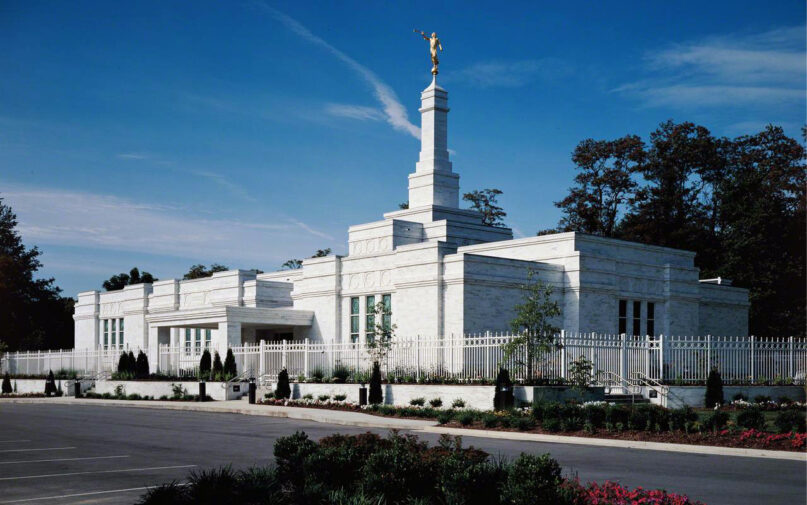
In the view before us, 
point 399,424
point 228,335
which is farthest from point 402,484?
point 228,335

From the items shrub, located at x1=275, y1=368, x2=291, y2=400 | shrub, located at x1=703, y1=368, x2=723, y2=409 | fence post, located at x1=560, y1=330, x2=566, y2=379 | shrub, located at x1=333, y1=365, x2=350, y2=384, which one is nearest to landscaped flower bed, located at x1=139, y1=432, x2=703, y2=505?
fence post, located at x1=560, y1=330, x2=566, y2=379

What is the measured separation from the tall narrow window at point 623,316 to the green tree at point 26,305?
173ft

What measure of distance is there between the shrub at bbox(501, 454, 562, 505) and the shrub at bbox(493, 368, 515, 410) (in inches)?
722

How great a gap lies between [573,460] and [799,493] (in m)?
4.88

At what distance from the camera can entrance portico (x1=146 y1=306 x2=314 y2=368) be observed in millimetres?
45594

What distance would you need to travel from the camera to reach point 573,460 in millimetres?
17625

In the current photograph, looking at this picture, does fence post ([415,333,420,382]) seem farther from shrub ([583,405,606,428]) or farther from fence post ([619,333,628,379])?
shrub ([583,405,606,428])

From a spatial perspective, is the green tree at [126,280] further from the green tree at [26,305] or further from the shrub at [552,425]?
the shrub at [552,425]

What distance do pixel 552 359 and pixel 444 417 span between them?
6.77 metres

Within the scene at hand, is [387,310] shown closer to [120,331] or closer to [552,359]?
[552,359]

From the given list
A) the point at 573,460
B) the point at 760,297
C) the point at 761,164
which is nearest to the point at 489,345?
the point at 573,460

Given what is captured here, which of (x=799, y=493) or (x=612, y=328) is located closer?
(x=799, y=493)

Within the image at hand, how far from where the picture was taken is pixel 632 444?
2098cm

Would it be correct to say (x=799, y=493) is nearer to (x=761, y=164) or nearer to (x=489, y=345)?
(x=489, y=345)
